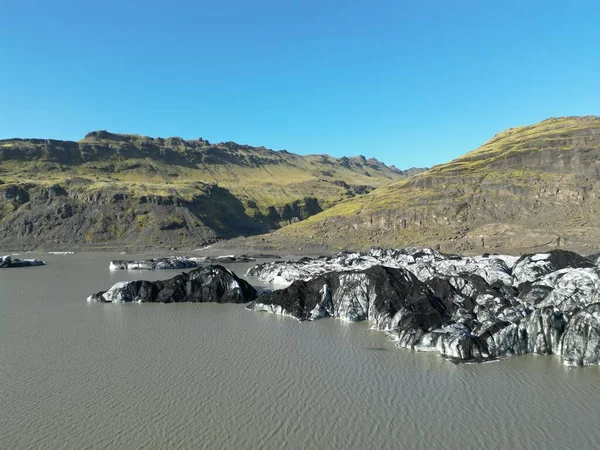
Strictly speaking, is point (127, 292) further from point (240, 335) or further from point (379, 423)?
point (379, 423)

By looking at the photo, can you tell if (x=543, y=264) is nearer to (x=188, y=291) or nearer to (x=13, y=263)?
(x=188, y=291)

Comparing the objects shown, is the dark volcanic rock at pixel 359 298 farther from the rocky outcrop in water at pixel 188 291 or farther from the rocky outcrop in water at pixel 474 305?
the rocky outcrop in water at pixel 188 291

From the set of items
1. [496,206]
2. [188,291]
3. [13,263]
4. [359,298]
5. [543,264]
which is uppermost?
[496,206]

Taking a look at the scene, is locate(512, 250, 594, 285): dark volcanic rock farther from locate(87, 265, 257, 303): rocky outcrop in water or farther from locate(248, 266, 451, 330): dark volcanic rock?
locate(87, 265, 257, 303): rocky outcrop in water

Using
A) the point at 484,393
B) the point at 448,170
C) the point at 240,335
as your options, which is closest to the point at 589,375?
the point at 484,393

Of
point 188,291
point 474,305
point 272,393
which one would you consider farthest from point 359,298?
point 188,291

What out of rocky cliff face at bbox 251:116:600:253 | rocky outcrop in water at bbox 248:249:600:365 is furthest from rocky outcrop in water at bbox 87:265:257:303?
rocky cliff face at bbox 251:116:600:253
